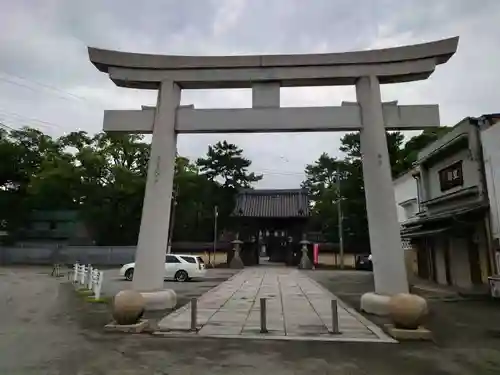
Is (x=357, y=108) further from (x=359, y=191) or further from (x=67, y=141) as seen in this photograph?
(x=67, y=141)

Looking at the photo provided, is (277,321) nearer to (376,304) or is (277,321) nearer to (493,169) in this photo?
(376,304)

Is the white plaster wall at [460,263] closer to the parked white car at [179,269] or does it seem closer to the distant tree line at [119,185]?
the parked white car at [179,269]

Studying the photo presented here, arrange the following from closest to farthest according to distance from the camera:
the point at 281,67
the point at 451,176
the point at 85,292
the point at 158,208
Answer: the point at 158,208 < the point at 281,67 < the point at 85,292 < the point at 451,176

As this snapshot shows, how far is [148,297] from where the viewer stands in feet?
38.3

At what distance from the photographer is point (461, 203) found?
1809 cm

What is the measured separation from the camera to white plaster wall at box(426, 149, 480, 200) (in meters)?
16.8

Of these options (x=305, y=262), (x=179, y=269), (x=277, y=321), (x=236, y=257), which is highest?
(x=236, y=257)

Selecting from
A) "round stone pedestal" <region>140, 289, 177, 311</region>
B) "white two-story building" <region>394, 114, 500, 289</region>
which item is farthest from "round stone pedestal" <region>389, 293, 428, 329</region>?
"white two-story building" <region>394, 114, 500, 289</region>

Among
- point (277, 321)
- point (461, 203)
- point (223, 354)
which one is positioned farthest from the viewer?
point (461, 203)

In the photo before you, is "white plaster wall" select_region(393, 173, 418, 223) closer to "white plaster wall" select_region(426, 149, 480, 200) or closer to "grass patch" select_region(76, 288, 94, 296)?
"white plaster wall" select_region(426, 149, 480, 200)

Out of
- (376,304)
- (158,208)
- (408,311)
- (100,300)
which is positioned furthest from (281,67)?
(100,300)

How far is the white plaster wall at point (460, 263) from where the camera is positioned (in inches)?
720

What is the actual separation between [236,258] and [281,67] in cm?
3132

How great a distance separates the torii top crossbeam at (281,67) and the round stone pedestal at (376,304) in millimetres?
6328
